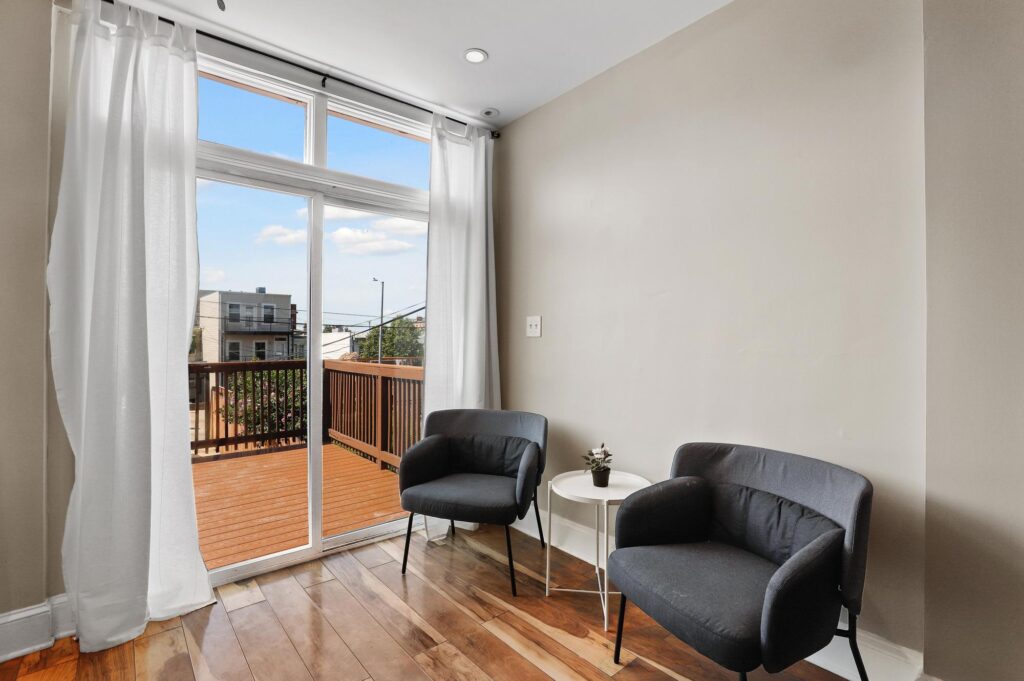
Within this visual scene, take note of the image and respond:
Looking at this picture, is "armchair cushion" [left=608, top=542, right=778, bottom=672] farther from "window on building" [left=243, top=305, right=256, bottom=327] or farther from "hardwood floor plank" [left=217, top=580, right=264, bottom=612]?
"window on building" [left=243, top=305, right=256, bottom=327]

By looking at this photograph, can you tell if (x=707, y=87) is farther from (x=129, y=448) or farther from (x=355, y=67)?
(x=129, y=448)

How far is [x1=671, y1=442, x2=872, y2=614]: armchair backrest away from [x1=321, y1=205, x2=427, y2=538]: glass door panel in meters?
1.82

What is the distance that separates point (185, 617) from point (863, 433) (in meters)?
2.93

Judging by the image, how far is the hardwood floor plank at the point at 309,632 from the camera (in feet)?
6.08

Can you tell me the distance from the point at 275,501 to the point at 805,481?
2594 mm

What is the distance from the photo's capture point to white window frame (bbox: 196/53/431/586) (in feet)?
8.16

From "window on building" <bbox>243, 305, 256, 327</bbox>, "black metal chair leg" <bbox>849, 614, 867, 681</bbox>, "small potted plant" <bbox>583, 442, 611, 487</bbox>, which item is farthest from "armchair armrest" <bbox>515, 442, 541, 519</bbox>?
"window on building" <bbox>243, 305, 256, 327</bbox>

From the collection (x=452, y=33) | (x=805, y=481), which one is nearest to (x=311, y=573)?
(x=805, y=481)

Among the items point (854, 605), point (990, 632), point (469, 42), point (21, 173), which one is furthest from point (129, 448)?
point (990, 632)

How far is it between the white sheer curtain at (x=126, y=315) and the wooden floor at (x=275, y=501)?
10.9 inches

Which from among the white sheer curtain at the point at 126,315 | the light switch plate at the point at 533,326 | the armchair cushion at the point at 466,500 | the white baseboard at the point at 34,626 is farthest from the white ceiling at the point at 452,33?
the white baseboard at the point at 34,626

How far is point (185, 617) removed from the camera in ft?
7.23

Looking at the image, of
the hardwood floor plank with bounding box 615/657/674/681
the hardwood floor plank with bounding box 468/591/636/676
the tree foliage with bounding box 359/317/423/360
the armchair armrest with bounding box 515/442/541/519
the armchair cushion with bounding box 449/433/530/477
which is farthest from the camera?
the tree foliage with bounding box 359/317/423/360

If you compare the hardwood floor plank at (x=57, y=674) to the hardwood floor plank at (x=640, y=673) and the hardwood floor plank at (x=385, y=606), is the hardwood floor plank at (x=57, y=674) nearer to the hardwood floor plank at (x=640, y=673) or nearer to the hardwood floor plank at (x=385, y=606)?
the hardwood floor plank at (x=385, y=606)
